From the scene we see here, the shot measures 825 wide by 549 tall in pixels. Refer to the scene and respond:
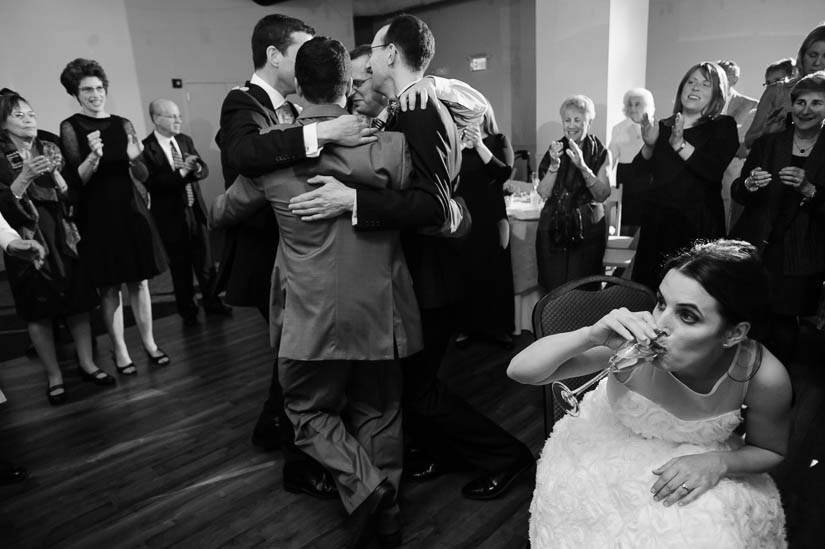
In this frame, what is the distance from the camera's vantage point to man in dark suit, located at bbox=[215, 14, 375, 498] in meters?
1.67

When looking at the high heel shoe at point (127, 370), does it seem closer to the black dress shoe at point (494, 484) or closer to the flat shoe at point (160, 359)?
the flat shoe at point (160, 359)

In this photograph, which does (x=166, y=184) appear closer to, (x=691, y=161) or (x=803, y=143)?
(x=691, y=161)

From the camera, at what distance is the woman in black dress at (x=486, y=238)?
9.91 ft

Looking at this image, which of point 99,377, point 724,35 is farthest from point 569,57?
point 99,377

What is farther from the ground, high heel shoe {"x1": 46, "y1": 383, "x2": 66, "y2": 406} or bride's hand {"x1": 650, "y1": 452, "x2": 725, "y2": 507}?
bride's hand {"x1": 650, "y1": 452, "x2": 725, "y2": 507}

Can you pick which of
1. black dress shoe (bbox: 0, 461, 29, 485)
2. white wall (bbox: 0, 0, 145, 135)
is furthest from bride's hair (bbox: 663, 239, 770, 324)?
white wall (bbox: 0, 0, 145, 135)

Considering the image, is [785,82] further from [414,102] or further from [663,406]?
[663,406]

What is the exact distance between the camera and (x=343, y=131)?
1.66m

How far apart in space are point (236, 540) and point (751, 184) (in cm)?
263

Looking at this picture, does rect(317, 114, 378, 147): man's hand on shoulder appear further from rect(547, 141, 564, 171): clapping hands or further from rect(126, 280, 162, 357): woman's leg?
rect(126, 280, 162, 357): woman's leg

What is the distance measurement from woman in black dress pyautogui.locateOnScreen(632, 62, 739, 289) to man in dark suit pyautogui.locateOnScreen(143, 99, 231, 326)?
10.1ft

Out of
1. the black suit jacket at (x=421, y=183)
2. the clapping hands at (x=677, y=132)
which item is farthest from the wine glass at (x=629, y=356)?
the clapping hands at (x=677, y=132)

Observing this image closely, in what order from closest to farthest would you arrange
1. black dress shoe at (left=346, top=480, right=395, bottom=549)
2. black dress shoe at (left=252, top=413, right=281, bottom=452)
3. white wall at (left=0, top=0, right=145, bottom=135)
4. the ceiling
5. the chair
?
the chair → black dress shoe at (left=346, top=480, right=395, bottom=549) → black dress shoe at (left=252, top=413, right=281, bottom=452) → white wall at (left=0, top=0, right=145, bottom=135) → the ceiling

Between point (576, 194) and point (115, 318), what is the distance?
275 centimetres
